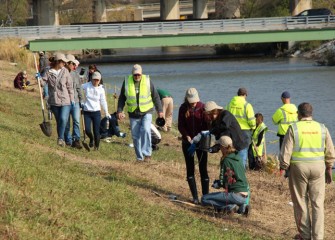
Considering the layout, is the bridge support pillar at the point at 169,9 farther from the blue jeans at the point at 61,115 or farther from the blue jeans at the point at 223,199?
the blue jeans at the point at 223,199

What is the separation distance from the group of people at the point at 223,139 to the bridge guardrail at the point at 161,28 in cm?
4863

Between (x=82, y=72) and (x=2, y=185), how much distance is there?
13.2 m

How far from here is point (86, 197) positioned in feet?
36.4

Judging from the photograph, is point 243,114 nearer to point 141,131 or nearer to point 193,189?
point 141,131

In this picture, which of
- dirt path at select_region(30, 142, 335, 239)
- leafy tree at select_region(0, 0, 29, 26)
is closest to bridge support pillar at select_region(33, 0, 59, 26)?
leafy tree at select_region(0, 0, 29, 26)

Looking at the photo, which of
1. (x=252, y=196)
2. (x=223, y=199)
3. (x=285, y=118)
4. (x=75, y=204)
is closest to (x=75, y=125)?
(x=285, y=118)

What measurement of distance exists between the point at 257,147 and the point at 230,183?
23.2ft

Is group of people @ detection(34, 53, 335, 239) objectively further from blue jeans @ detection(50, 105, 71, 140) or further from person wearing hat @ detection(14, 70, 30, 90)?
person wearing hat @ detection(14, 70, 30, 90)

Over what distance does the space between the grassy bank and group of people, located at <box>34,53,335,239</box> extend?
545mm

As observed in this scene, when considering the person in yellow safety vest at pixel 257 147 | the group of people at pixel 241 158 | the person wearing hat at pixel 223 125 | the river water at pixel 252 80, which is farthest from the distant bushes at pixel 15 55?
the person wearing hat at pixel 223 125

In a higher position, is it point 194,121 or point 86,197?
point 194,121

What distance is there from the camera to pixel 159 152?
19.9 m

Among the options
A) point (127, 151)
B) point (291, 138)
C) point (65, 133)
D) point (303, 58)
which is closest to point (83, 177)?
point (291, 138)

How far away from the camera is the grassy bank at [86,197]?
9023 millimetres
